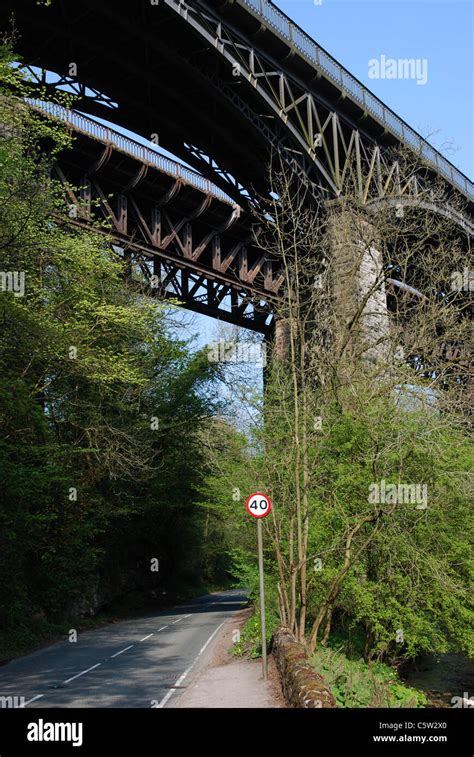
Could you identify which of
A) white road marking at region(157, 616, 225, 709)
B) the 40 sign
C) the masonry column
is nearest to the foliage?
white road marking at region(157, 616, 225, 709)

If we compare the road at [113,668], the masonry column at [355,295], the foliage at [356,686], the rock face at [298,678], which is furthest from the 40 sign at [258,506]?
the masonry column at [355,295]

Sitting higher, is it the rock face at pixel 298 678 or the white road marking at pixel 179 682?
the rock face at pixel 298 678

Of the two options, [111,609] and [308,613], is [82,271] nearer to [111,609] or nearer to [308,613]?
[308,613]

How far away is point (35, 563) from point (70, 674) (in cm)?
1036

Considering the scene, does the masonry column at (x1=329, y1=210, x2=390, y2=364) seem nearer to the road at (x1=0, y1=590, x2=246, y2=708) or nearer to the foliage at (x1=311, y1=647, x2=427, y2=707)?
the foliage at (x1=311, y1=647, x2=427, y2=707)

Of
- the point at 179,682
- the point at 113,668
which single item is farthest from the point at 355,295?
the point at 113,668

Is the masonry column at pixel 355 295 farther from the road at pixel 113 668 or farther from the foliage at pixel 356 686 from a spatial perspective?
the road at pixel 113 668

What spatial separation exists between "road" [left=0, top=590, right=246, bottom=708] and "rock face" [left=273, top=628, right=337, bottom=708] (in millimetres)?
1928

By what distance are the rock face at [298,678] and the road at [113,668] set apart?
6.32 ft

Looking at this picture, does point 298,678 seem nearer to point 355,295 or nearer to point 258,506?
point 258,506

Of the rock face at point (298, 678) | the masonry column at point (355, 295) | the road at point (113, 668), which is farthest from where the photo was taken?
the masonry column at point (355, 295)

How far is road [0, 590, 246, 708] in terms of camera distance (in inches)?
454

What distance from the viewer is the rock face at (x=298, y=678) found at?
8570mm

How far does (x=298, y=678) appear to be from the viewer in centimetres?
962
